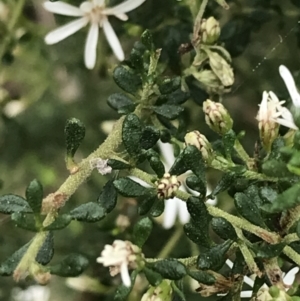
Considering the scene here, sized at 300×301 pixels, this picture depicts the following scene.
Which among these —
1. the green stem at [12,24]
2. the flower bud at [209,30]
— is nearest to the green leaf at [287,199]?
the flower bud at [209,30]

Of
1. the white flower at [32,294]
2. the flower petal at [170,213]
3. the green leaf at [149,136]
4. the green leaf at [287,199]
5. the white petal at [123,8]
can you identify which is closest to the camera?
the green leaf at [287,199]

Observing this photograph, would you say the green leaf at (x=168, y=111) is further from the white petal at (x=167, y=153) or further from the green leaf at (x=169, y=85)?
the white petal at (x=167, y=153)

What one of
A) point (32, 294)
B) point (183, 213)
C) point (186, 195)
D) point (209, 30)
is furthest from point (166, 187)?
point (32, 294)

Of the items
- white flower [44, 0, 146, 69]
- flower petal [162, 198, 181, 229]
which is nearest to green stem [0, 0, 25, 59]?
white flower [44, 0, 146, 69]

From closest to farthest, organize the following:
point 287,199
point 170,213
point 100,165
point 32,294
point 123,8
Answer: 1. point 287,199
2. point 100,165
3. point 123,8
4. point 170,213
5. point 32,294

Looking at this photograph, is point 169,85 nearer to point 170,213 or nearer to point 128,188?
point 128,188

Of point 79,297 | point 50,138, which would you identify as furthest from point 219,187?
point 50,138
